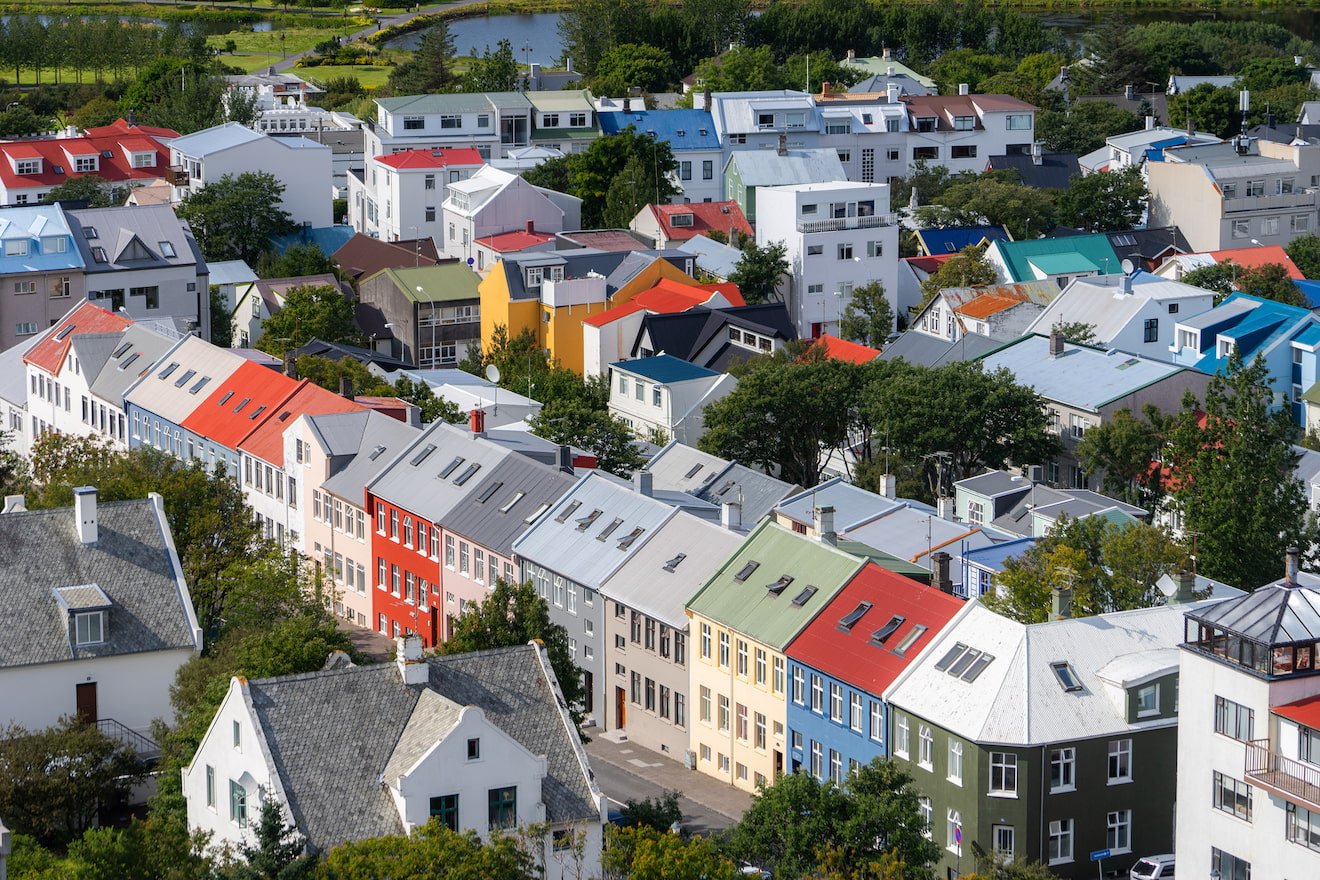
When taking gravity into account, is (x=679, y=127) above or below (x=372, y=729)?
above

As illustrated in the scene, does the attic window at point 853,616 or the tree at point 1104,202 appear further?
the tree at point 1104,202

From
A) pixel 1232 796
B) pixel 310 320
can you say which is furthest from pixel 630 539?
pixel 310 320

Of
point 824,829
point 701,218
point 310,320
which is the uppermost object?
point 701,218

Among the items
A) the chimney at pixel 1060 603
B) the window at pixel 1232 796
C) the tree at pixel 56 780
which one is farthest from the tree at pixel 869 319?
the tree at pixel 56 780

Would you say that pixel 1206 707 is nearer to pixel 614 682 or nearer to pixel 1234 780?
pixel 1234 780

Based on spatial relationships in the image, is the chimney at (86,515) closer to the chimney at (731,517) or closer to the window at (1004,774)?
the chimney at (731,517)

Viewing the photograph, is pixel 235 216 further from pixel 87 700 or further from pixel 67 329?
pixel 87 700
